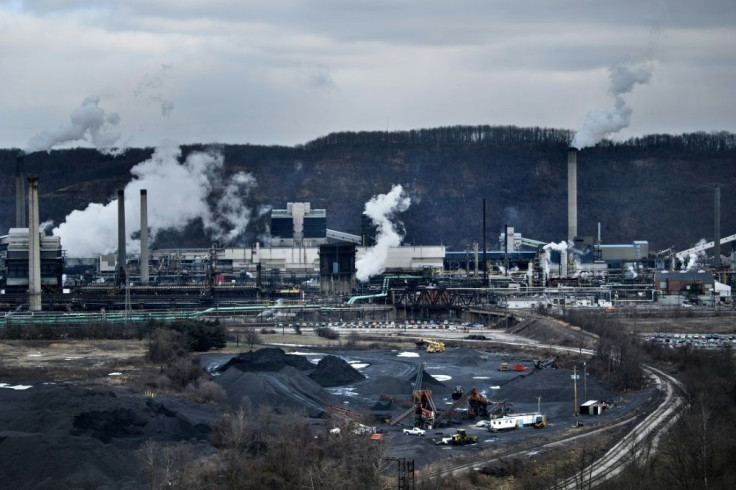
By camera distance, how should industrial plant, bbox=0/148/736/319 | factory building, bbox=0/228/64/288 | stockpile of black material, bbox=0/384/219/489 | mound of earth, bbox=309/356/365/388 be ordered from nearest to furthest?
stockpile of black material, bbox=0/384/219/489, mound of earth, bbox=309/356/365/388, industrial plant, bbox=0/148/736/319, factory building, bbox=0/228/64/288

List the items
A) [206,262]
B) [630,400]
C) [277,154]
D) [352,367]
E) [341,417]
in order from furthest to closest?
1. [277,154]
2. [206,262]
3. [352,367]
4. [630,400]
5. [341,417]

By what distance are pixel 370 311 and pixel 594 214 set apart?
52.4 m

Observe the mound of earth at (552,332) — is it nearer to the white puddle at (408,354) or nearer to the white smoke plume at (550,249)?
the white puddle at (408,354)

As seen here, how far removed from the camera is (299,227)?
10806 centimetres

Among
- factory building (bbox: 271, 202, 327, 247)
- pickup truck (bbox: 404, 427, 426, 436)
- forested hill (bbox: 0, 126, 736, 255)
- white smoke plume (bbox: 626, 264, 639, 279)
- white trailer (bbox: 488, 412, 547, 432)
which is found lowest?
pickup truck (bbox: 404, 427, 426, 436)

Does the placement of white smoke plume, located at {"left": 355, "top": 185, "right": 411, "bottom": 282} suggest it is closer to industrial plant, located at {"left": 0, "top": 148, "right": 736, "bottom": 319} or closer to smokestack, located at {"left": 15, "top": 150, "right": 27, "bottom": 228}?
industrial plant, located at {"left": 0, "top": 148, "right": 736, "bottom": 319}

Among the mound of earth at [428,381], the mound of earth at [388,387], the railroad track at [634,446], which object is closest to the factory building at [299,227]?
the mound of earth at [428,381]

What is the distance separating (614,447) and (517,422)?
5.30m

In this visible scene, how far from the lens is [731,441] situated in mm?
27547

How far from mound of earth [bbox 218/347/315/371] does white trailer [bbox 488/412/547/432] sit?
1211cm

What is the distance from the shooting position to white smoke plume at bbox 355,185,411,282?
9361 centimetres

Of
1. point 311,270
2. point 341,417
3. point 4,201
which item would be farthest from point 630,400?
point 4,201

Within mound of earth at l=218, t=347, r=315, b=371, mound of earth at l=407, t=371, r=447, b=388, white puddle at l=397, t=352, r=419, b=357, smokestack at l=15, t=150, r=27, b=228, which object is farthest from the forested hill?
mound of earth at l=407, t=371, r=447, b=388

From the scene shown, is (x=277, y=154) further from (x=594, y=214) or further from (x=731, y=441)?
(x=731, y=441)
